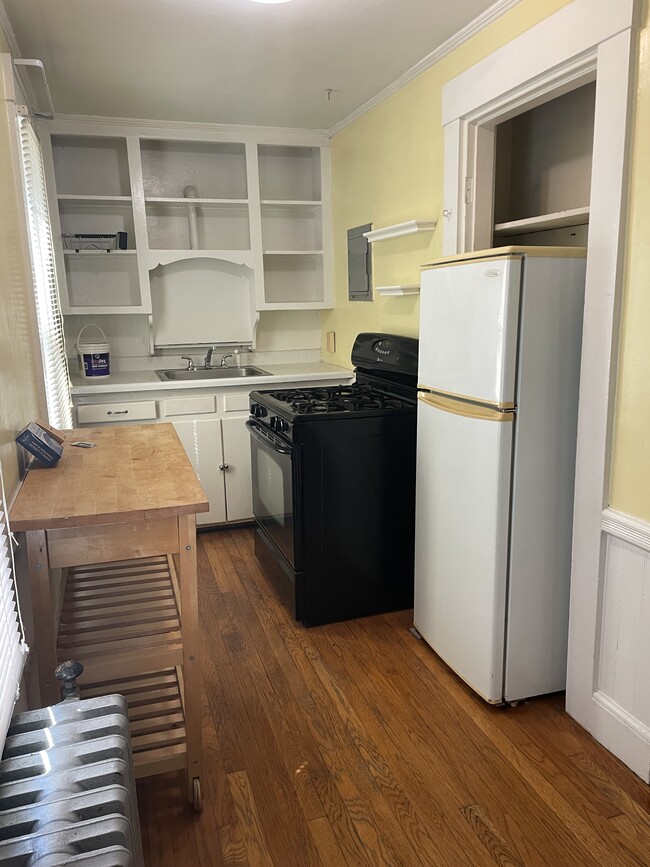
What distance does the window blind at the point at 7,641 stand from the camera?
1.17m

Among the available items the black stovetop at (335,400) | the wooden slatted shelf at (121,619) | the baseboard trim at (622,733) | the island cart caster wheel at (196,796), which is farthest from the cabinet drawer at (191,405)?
the baseboard trim at (622,733)

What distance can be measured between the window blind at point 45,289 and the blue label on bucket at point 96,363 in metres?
0.32

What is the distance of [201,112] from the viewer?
347 centimetres

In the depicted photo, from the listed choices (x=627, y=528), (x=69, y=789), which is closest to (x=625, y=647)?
(x=627, y=528)

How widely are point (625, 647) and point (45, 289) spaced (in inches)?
101

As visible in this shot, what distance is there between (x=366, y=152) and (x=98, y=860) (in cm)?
338

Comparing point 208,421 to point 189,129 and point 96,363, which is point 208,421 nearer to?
point 96,363

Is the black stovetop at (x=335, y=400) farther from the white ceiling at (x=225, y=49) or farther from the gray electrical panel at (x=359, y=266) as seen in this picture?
the white ceiling at (x=225, y=49)

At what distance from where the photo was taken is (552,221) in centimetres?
228

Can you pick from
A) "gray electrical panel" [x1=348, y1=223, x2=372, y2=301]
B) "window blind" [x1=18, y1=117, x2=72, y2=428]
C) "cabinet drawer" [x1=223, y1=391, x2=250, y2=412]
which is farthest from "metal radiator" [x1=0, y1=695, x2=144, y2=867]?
"gray electrical panel" [x1=348, y1=223, x2=372, y2=301]

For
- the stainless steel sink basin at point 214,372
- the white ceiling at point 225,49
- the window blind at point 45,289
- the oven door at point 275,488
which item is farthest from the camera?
the stainless steel sink basin at point 214,372

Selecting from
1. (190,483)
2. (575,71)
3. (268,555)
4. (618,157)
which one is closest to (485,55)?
(575,71)

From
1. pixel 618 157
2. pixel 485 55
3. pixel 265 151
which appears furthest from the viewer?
pixel 265 151

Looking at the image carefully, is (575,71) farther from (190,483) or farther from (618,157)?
(190,483)
